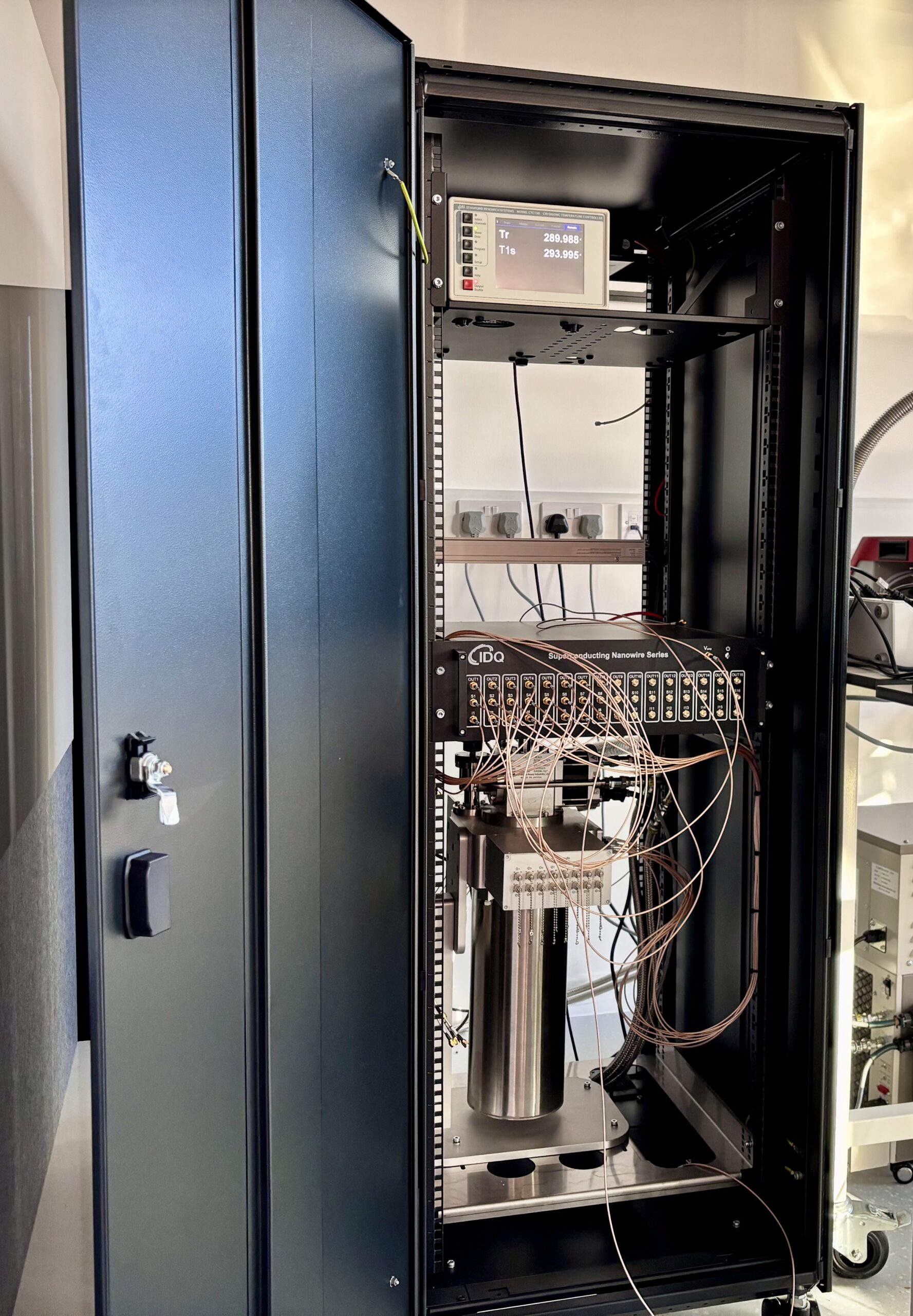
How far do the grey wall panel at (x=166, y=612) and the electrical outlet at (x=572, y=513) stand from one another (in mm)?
1164

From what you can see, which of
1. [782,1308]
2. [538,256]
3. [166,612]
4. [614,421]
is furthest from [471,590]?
[782,1308]

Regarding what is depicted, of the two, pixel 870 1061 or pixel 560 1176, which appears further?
pixel 870 1061

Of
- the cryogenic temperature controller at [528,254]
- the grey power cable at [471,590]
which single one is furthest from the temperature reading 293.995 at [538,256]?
the grey power cable at [471,590]

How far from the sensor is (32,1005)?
5.37ft

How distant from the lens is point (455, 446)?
6.72ft

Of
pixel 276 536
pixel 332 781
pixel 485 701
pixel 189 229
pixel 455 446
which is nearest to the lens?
pixel 189 229

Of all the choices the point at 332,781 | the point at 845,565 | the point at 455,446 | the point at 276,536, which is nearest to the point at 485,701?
the point at 332,781

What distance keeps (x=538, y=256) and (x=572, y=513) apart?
762mm

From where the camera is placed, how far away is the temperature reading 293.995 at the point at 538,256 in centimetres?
137

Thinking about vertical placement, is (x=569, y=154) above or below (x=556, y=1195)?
above

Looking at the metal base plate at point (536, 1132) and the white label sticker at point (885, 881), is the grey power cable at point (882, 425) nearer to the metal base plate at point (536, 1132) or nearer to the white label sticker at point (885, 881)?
the white label sticker at point (885, 881)

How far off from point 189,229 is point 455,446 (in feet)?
3.82

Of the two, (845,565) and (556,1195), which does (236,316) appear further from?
(556,1195)

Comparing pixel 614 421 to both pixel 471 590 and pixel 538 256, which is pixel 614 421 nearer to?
pixel 471 590
